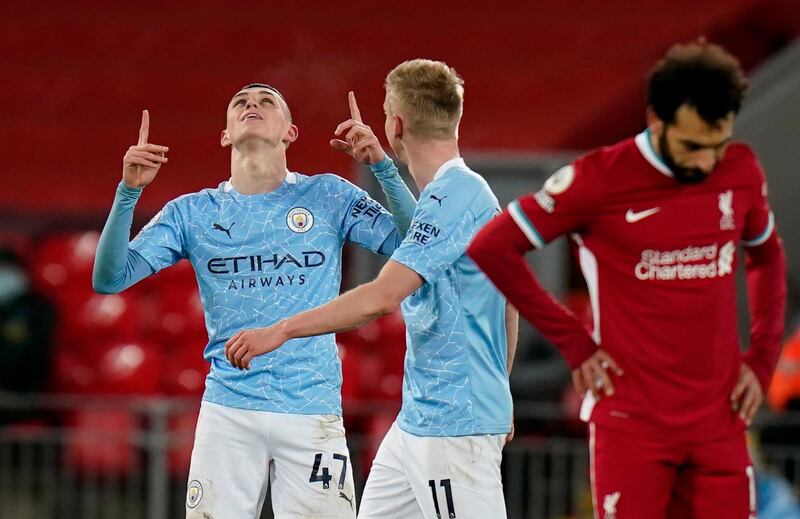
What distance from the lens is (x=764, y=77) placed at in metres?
9.27

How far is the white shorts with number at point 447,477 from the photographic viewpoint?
377 centimetres

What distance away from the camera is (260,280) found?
4.24 metres

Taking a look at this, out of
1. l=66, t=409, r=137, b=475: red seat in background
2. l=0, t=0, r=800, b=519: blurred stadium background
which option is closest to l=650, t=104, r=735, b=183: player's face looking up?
l=0, t=0, r=800, b=519: blurred stadium background

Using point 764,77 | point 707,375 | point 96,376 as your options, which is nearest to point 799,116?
point 764,77

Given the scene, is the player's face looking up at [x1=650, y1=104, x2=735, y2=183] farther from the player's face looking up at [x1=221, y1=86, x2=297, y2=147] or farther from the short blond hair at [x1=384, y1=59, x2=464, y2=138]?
the player's face looking up at [x1=221, y1=86, x2=297, y2=147]

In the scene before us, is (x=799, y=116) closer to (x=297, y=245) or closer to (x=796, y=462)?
(x=796, y=462)

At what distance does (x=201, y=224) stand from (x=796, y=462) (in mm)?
3631

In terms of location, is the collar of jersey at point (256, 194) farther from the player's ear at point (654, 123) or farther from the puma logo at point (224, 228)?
the player's ear at point (654, 123)

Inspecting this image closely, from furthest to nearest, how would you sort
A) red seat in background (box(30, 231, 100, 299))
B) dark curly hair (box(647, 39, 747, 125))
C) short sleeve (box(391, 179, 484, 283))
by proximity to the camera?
1. red seat in background (box(30, 231, 100, 299))
2. short sleeve (box(391, 179, 484, 283))
3. dark curly hair (box(647, 39, 747, 125))

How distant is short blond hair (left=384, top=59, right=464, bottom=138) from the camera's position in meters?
3.93

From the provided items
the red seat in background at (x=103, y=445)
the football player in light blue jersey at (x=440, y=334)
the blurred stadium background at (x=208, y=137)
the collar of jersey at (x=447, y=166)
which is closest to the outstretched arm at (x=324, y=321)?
the football player in light blue jersey at (x=440, y=334)

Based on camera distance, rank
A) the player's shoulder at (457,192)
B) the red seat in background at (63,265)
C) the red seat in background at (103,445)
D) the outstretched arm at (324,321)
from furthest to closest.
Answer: the red seat in background at (63,265) < the red seat in background at (103,445) < the player's shoulder at (457,192) < the outstretched arm at (324,321)

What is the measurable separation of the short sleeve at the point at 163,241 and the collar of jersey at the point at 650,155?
166 cm

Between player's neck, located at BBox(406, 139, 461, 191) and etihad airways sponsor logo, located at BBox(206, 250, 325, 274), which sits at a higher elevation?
player's neck, located at BBox(406, 139, 461, 191)
